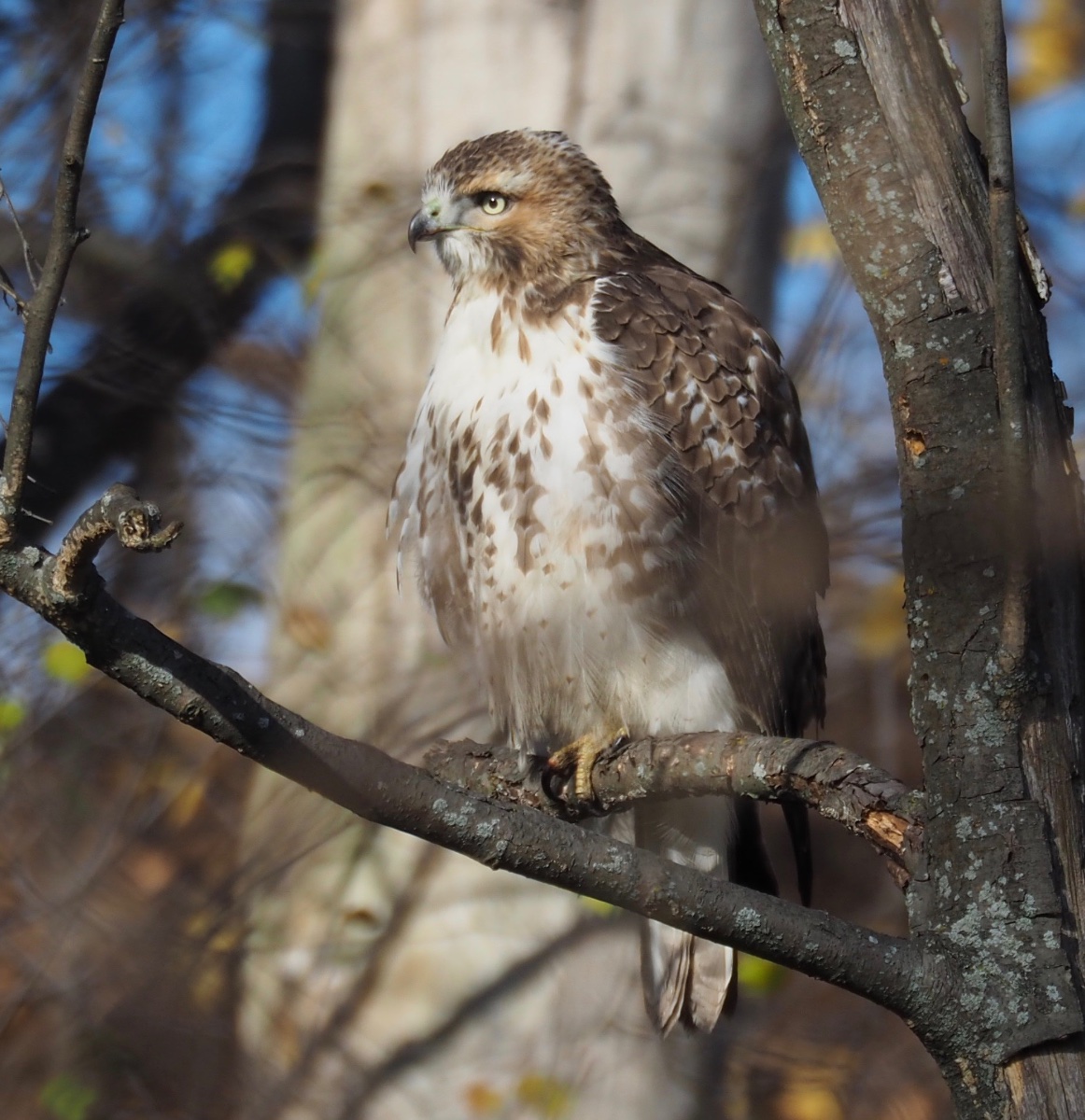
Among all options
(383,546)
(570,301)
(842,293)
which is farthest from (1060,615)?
(383,546)

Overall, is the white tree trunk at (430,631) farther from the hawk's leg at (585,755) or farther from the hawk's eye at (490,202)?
the hawk's eye at (490,202)

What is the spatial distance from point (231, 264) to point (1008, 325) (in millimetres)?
4309

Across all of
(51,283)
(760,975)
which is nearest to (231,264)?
(760,975)

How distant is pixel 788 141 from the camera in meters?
5.60

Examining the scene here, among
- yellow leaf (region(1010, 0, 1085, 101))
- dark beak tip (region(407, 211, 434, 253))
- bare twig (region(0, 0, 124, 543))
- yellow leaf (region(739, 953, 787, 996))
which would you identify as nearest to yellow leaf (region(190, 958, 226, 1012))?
yellow leaf (region(739, 953, 787, 996))

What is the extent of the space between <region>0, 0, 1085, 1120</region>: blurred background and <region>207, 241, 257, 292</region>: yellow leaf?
3 cm

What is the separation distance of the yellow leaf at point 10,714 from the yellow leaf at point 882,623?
4144 millimetres

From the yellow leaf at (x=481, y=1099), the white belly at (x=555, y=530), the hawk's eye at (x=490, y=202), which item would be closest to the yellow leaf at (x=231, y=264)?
the hawk's eye at (x=490, y=202)

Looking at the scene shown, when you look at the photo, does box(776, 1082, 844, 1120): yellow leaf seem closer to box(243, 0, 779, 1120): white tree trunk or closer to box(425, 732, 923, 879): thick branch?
box(243, 0, 779, 1120): white tree trunk

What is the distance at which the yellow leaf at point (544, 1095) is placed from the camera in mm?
5109

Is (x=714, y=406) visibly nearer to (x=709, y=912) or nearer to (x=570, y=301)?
(x=570, y=301)

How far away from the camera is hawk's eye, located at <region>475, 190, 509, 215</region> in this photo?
152 inches

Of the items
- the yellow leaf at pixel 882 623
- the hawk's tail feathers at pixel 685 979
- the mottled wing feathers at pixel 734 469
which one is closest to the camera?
the mottled wing feathers at pixel 734 469

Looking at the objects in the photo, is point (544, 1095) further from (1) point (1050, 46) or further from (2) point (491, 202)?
(1) point (1050, 46)
